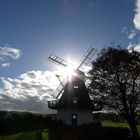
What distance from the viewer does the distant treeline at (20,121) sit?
40.2 m

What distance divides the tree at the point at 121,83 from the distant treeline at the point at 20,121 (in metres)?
13.0

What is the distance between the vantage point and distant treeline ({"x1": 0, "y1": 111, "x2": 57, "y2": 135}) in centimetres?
4019

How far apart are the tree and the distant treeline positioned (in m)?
13.0

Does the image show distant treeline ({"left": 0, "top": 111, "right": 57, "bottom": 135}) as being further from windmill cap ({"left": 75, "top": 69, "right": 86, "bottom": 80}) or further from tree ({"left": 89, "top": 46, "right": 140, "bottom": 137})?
tree ({"left": 89, "top": 46, "right": 140, "bottom": 137})

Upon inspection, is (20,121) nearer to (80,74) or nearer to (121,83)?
(80,74)

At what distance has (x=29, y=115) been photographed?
46.2 meters

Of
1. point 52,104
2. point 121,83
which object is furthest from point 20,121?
point 121,83

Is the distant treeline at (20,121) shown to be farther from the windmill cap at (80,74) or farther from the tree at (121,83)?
the tree at (121,83)

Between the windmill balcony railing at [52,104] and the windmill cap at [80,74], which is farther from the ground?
the windmill cap at [80,74]

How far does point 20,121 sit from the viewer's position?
43.7 metres

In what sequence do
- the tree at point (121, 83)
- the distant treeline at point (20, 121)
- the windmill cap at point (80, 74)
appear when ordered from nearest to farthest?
the tree at point (121, 83)
the distant treeline at point (20, 121)
the windmill cap at point (80, 74)

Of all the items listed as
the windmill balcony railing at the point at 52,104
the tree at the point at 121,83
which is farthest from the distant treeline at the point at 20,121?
the tree at the point at 121,83

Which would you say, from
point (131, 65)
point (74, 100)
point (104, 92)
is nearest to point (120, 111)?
point (104, 92)

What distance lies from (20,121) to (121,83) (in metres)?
18.7
